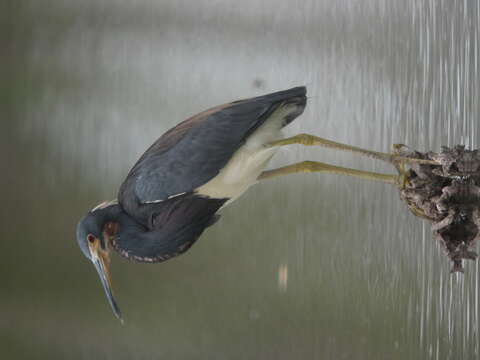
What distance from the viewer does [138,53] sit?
156cm

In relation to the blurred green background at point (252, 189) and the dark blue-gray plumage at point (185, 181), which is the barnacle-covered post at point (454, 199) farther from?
the dark blue-gray plumage at point (185, 181)

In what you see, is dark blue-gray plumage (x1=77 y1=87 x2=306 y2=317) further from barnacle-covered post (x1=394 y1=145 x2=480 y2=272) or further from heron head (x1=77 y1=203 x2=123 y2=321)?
barnacle-covered post (x1=394 y1=145 x2=480 y2=272)

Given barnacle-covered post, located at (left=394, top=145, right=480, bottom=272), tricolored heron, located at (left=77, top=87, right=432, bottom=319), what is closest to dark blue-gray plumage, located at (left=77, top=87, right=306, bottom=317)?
tricolored heron, located at (left=77, top=87, right=432, bottom=319)

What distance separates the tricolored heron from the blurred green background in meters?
0.13

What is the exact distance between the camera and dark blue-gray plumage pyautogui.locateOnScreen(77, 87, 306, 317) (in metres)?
0.70

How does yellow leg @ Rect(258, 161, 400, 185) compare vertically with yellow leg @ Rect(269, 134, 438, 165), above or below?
below

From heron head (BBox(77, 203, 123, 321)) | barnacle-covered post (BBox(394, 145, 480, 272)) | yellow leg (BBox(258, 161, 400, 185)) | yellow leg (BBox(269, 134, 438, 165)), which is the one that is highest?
yellow leg (BBox(269, 134, 438, 165))

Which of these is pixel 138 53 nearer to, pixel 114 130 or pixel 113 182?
pixel 114 130

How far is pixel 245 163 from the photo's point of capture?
2.43ft

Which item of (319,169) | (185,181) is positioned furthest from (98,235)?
(319,169)

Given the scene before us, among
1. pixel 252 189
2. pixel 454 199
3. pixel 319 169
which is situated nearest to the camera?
pixel 454 199

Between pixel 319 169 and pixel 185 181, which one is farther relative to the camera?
pixel 319 169

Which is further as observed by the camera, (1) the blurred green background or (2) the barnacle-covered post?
(1) the blurred green background

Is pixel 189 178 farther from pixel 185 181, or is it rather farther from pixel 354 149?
pixel 354 149
